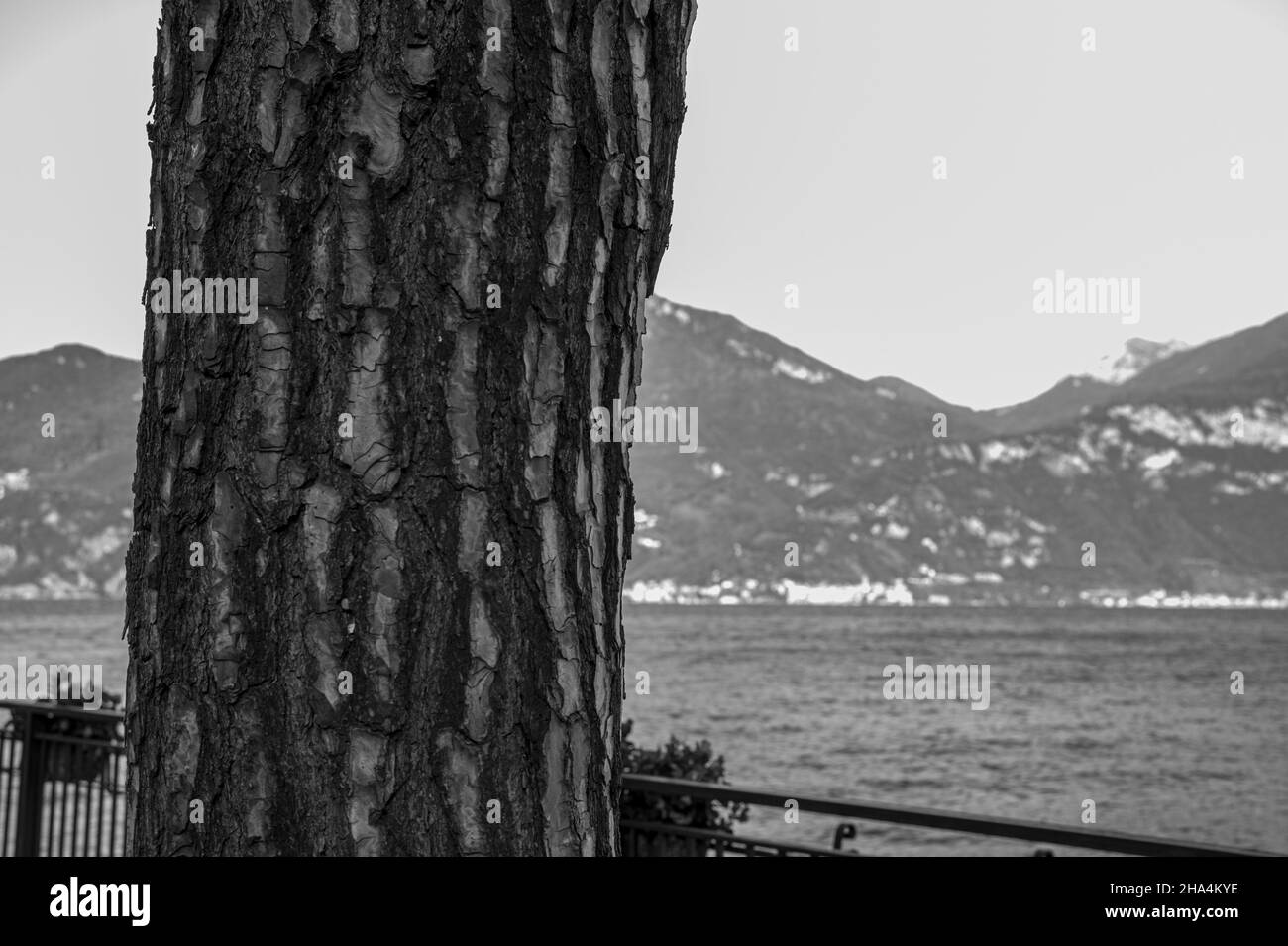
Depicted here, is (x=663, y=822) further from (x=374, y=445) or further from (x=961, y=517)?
(x=961, y=517)

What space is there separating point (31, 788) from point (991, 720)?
2523 inches

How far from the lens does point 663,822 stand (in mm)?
4770

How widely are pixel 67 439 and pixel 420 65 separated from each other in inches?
8094

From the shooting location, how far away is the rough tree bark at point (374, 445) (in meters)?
1.43

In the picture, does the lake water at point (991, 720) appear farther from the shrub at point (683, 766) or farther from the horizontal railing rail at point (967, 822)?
the horizontal railing rail at point (967, 822)

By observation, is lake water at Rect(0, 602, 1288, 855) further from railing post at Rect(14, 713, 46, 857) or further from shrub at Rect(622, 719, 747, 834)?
railing post at Rect(14, 713, 46, 857)

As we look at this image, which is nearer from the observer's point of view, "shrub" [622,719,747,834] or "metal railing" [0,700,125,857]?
"shrub" [622,719,747,834]

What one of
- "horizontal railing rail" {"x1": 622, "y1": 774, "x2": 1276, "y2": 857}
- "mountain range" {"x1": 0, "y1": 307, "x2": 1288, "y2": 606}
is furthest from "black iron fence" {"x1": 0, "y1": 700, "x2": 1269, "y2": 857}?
"mountain range" {"x1": 0, "y1": 307, "x2": 1288, "y2": 606}

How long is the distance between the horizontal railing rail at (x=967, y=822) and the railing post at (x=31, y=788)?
12.0 ft

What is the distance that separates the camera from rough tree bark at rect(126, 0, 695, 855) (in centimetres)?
143

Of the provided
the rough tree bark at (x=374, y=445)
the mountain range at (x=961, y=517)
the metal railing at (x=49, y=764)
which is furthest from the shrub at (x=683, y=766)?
the mountain range at (x=961, y=517)

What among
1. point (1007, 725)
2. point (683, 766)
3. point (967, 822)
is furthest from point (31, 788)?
point (1007, 725)
